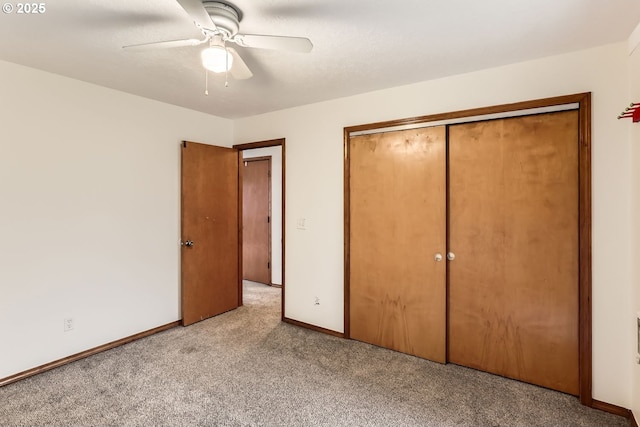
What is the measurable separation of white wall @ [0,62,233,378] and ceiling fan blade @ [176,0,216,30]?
1.92 metres

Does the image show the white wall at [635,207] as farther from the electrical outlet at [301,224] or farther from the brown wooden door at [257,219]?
the brown wooden door at [257,219]

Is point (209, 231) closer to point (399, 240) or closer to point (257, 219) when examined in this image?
point (257, 219)

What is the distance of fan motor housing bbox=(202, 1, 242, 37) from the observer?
64.1 inches

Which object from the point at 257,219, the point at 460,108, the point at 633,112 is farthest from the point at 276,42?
the point at 257,219

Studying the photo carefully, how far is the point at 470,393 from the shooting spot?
7.49 ft

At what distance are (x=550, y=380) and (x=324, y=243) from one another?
211cm

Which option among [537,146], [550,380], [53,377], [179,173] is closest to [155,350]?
[53,377]

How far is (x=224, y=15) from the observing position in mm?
1669

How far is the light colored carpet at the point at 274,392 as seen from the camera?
6.61ft

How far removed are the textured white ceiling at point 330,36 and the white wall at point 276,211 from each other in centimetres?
231

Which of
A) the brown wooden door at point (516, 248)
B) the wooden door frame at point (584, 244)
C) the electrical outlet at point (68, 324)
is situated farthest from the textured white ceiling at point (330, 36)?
the electrical outlet at point (68, 324)

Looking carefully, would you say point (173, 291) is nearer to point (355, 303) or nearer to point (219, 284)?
point (219, 284)

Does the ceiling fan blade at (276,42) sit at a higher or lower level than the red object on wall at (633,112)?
higher

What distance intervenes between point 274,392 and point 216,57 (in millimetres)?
2185
